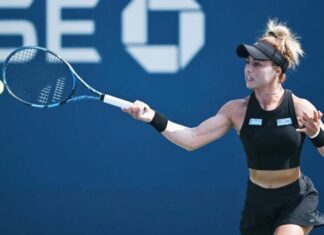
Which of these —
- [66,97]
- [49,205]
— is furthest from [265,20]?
[49,205]

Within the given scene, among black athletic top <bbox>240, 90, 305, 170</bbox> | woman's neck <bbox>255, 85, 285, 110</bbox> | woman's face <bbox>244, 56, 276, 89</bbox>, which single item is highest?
woman's face <bbox>244, 56, 276, 89</bbox>

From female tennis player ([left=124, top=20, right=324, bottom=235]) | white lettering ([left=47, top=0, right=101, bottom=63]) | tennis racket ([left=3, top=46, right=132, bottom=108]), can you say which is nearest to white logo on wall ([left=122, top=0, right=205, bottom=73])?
white lettering ([left=47, top=0, right=101, bottom=63])

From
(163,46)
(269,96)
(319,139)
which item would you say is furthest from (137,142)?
(319,139)

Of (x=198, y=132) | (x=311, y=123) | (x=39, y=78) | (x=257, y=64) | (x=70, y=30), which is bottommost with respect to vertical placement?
(x=198, y=132)

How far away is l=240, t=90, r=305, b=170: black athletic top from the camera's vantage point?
3.93m

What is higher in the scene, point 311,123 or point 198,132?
point 311,123

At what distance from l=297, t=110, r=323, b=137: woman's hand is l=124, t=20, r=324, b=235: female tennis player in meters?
0.02

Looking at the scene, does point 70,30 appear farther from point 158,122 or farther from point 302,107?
point 302,107

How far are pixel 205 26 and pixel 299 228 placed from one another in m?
1.71

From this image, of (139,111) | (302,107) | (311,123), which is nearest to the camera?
(311,123)

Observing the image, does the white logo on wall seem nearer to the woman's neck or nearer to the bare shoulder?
the woman's neck

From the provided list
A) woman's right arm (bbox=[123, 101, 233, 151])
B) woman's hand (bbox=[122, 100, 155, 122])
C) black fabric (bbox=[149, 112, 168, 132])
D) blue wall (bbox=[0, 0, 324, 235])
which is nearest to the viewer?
woman's hand (bbox=[122, 100, 155, 122])

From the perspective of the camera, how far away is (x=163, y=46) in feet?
16.8

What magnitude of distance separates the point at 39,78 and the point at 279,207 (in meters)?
1.64
